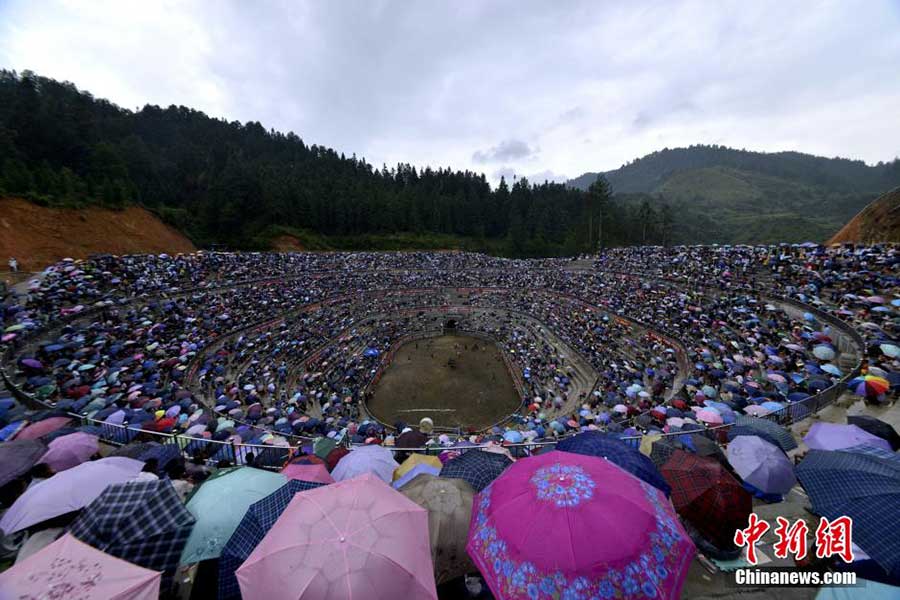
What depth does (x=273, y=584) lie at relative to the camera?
4.31m

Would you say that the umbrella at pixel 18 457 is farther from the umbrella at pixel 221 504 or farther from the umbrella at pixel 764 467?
the umbrella at pixel 764 467

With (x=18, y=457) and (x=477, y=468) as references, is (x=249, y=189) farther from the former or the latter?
(x=477, y=468)

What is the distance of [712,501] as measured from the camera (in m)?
6.20

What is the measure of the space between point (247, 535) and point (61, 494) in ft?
12.9

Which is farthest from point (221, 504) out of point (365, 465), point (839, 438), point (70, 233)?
point (70, 233)

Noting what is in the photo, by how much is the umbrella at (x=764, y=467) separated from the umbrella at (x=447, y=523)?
6.08 meters

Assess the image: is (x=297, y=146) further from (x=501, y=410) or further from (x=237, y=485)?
(x=237, y=485)

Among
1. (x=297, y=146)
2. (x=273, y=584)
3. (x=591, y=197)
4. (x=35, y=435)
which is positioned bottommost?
(x=35, y=435)

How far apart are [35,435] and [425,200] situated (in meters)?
76.2

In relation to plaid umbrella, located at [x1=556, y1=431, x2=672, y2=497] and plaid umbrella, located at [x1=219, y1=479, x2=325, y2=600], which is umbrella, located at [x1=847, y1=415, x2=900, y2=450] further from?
plaid umbrella, located at [x1=219, y1=479, x2=325, y2=600]

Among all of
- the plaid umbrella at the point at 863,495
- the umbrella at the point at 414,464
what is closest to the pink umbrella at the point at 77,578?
the umbrella at the point at 414,464

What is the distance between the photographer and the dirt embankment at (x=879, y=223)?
37781mm

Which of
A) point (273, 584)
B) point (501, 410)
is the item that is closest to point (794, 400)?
point (501, 410)

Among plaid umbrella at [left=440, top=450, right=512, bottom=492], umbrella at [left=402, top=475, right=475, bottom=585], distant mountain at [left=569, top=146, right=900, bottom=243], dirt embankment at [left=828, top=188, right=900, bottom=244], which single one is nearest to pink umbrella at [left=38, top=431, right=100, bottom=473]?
umbrella at [left=402, top=475, right=475, bottom=585]
